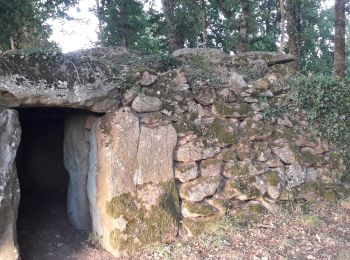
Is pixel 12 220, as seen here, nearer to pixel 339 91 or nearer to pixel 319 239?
pixel 319 239

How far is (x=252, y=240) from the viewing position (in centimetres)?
433

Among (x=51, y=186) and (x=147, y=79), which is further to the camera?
(x=51, y=186)

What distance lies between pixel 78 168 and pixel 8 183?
4.82ft

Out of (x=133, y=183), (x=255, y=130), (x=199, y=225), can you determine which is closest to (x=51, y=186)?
(x=133, y=183)

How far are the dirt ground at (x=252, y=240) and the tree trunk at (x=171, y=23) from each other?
22.8 ft

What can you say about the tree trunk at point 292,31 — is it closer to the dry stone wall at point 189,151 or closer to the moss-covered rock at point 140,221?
the dry stone wall at point 189,151

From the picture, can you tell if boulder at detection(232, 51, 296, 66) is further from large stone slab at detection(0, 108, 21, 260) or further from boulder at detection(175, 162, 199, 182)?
large stone slab at detection(0, 108, 21, 260)

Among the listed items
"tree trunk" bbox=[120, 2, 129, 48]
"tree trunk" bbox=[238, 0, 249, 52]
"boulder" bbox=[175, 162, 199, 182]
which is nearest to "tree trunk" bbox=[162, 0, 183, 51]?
"tree trunk" bbox=[120, 2, 129, 48]

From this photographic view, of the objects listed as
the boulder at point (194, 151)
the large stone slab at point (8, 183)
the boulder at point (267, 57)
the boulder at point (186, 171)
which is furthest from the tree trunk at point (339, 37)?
the large stone slab at point (8, 183)

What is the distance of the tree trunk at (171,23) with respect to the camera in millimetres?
10617

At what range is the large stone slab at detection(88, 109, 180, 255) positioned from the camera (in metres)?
4.31

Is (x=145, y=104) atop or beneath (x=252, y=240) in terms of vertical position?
atop

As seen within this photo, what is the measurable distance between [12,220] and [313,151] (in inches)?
161

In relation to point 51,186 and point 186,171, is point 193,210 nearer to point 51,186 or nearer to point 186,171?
point 186,171
